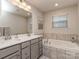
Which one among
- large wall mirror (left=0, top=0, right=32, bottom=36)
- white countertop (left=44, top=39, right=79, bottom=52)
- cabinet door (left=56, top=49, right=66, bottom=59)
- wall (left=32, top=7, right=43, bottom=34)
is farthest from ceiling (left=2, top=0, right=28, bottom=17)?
cabinet door (left=56, top=49, right=66, bottom=59)

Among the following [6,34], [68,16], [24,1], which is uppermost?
[24,1]

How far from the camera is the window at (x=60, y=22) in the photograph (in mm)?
3749

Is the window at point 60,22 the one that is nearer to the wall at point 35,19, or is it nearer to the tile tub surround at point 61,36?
the tile tub surround at point 61,36

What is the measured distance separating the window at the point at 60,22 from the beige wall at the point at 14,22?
177 cm

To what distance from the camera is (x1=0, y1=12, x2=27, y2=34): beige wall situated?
2067 millimetres

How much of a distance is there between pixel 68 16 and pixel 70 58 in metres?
2.04

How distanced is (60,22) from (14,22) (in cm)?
242

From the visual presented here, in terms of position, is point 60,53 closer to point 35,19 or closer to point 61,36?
point 61,36

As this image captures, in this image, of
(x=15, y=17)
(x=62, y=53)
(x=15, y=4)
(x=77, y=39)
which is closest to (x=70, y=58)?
(x=62, y=53)

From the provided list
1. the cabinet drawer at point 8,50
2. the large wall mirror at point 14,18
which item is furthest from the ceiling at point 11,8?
the cabinet drawer at point 8,50

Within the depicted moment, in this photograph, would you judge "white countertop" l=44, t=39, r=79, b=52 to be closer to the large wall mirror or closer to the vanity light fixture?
the large wall mirror

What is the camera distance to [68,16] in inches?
143

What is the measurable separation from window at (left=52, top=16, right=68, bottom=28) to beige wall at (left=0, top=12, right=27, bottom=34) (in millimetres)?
1773

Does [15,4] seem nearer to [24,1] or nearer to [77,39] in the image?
[24,1]
